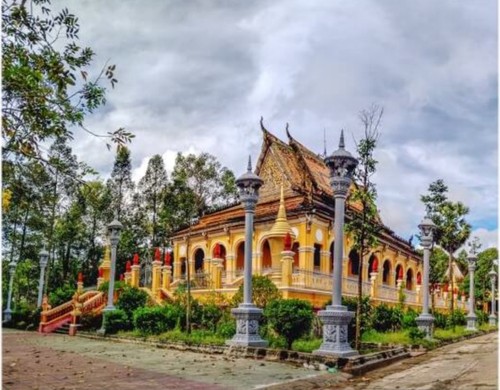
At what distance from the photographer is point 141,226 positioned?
117ft

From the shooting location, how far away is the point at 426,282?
14914 millimetres

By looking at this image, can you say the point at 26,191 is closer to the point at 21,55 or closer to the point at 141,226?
the point at 21,55

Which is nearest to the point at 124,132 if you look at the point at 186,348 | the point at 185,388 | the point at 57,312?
the point at 185,388

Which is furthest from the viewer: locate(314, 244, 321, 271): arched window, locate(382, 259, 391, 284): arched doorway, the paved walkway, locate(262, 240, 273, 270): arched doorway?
locate(382, 259, 391, 284): arched doorway

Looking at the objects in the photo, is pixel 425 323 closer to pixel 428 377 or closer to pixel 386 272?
pixel 428 377

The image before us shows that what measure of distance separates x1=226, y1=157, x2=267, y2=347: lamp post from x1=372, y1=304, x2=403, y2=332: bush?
4306 mm

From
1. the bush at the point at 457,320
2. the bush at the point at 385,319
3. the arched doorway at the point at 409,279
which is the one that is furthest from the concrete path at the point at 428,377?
the arched doorway at the point at 409,279

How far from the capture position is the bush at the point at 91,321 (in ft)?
58.1

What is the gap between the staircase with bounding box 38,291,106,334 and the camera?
1859cm

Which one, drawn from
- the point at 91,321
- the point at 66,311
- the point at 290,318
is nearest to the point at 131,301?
the point at 91,321

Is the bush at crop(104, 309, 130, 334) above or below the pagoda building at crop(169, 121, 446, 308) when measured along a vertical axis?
below

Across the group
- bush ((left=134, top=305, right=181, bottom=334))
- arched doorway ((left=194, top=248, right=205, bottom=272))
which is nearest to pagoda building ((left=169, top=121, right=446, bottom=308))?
arched doorway ((left=194, top=248, right=205, bottom=272))

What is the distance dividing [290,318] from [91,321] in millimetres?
9177

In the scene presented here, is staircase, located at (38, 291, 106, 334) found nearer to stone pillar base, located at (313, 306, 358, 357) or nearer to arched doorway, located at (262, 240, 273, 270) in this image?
arched doorway, located at (262, 240, 273, 270)
